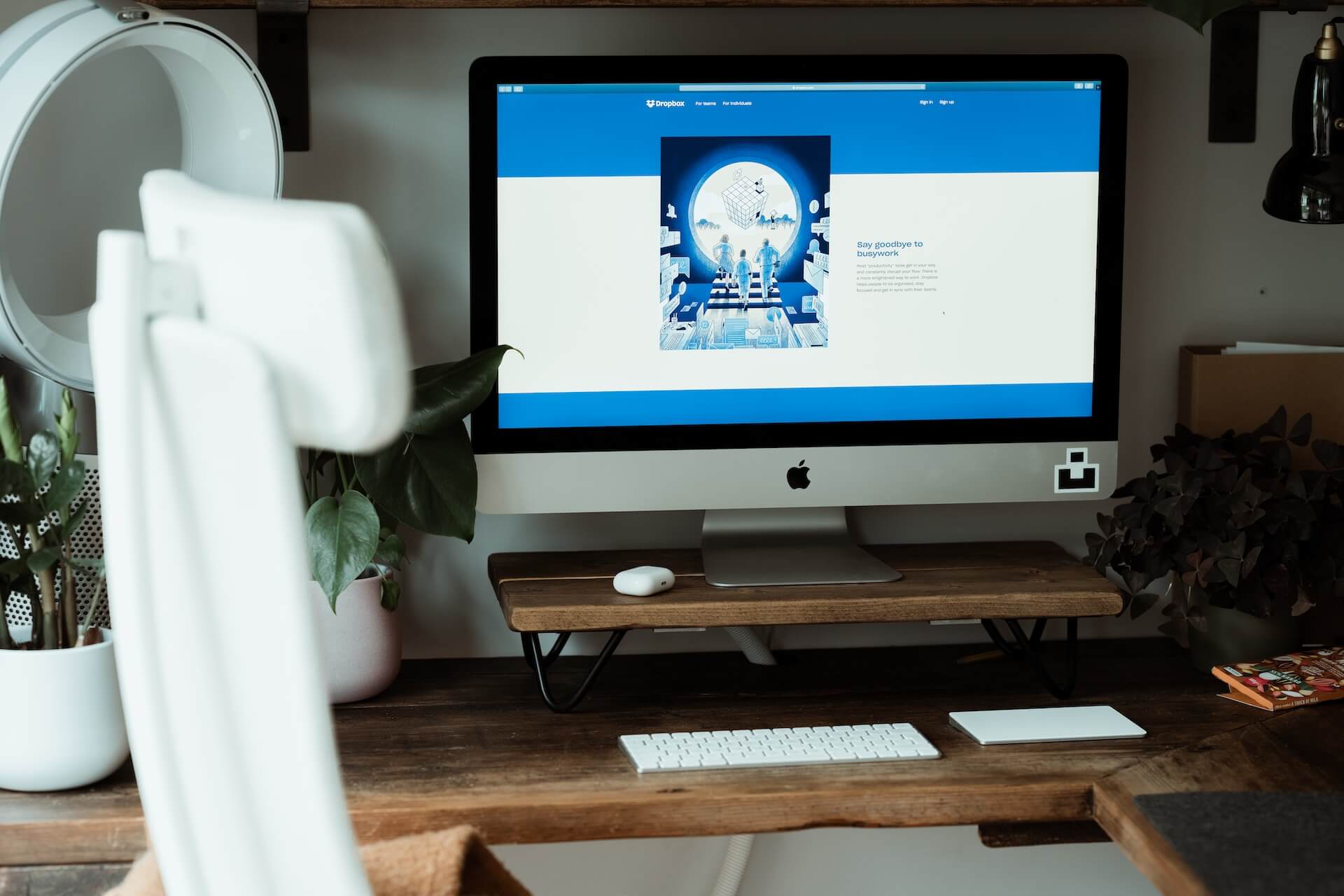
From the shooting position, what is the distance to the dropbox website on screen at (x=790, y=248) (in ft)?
4.37

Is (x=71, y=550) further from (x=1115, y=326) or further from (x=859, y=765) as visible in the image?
(x=1115, y=326)

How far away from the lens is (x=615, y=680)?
1.46 meters

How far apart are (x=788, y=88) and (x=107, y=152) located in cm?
73

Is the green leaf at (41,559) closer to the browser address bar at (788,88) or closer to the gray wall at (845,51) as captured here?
the gray wall at (845,51)

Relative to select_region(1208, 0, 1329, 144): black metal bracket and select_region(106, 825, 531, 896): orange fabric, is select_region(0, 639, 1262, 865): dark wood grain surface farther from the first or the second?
select_region(1208, 0, 1329, 144): black metal bracket

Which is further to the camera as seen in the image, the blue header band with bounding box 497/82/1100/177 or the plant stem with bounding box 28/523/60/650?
the blue header band with bounding box 497/82/1100/177

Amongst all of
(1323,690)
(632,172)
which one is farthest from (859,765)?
(632,172)

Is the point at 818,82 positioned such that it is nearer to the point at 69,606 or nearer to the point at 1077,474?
the point at 1077,474

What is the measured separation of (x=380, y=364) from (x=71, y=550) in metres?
1.07

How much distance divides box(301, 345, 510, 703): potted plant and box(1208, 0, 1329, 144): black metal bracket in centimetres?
92

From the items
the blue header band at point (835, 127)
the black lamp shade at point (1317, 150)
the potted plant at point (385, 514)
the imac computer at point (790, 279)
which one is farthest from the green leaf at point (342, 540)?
the black lamp shade at point (1317, 150)

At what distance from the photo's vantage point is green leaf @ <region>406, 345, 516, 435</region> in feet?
4.20

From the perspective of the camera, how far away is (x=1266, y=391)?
1.53m

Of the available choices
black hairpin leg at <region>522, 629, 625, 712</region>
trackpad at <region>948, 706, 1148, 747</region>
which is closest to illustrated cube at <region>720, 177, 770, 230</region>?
black hairpin leg at <region>522, 629, 625, 712</region>
